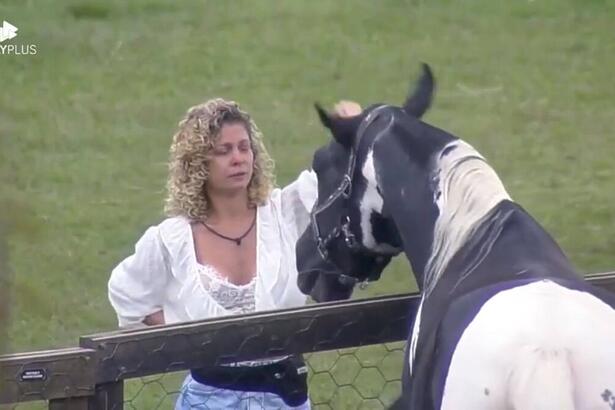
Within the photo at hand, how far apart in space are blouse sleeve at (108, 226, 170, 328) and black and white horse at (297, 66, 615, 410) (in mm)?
418

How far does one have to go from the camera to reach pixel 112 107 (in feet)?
36.9

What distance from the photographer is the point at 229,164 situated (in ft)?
14.1

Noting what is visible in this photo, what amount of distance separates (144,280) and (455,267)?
113cm

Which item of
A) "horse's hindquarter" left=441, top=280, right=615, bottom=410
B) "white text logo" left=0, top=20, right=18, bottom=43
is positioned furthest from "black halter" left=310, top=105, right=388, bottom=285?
"white text logo" left=0, top=20, right=18, bottom=43

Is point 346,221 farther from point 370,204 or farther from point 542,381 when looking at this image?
point 542,381

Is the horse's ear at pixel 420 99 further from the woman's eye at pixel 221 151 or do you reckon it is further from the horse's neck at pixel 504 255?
the horse's neck at pixel 504 255

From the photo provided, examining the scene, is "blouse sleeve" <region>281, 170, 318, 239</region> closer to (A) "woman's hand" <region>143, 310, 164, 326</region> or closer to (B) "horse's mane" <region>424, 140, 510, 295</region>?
(A) "woman's hand" <region>143, 310, 164, 326</region>

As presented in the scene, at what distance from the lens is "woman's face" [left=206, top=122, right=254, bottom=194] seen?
14.0 feet

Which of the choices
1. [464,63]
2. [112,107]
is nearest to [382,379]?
[112,107]

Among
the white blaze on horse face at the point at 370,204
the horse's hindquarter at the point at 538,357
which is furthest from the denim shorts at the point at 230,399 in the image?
the horse's hindquarter at the point at 538,357

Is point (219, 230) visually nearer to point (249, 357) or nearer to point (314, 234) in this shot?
point (314, 234)

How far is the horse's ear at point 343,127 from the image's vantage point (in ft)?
13.4

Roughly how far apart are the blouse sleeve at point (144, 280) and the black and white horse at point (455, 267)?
1.37 feet

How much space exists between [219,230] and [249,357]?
2.04 feet
